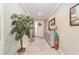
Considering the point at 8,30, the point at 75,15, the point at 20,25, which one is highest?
the point at 75,15

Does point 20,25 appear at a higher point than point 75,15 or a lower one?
lower

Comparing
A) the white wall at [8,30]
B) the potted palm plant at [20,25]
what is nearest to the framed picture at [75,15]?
the potted palm plant at [20,25]

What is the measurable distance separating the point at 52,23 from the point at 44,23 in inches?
21.4

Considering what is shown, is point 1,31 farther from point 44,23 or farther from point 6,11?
point 44,23

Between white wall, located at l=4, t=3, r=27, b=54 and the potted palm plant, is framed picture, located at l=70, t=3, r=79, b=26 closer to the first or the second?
the potted palm plant

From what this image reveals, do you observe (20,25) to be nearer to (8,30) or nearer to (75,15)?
(8,30)

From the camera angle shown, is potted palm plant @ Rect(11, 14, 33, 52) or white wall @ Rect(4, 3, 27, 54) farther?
potted palm plant @ Rect(11, 14, 33, 52)

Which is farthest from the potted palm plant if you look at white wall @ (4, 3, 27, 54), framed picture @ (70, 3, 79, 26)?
framed picture @ (70, 3, 79, 26)

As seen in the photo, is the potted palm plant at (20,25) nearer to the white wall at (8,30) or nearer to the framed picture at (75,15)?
the white wall at (8,30)

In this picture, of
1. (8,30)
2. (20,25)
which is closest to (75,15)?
(20,25)

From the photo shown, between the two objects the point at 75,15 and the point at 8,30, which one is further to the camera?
the point at 8,30

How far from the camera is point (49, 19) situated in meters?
3.44
